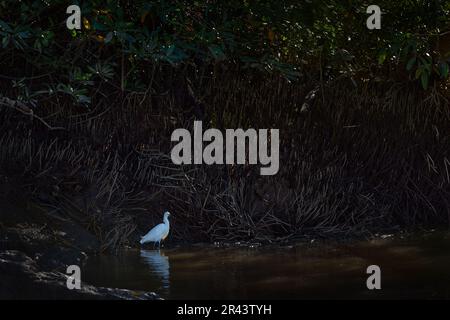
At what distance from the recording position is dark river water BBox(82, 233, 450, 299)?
7656 millimetres

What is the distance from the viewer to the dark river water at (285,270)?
766 cm

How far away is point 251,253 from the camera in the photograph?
381 inches

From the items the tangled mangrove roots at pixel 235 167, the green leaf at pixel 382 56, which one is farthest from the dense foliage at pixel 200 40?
the tangled mangrove roots at pixel 235 167

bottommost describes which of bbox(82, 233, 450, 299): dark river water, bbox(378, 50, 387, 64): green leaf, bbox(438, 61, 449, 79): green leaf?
bbox(82, 233, 450, 299): dark river water

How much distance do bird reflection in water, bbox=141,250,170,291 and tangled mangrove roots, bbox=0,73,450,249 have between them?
446mm

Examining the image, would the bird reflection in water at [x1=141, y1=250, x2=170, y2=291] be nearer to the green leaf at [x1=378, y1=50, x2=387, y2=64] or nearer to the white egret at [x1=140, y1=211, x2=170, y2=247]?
the white egret at [x1=140, y1=211, x2=170, y2=247]

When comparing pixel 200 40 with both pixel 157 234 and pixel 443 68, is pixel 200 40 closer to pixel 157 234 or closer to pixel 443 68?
pixel 157 234

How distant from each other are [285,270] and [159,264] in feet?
3.81

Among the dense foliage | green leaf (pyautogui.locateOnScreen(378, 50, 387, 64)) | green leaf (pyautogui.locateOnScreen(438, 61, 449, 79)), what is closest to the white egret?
the dense foliage

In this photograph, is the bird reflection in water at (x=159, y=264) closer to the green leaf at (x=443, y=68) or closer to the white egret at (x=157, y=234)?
the white egret at (x=157, y=234)

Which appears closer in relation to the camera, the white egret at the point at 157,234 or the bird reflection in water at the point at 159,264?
the bird reflection in water at the point at 159,264

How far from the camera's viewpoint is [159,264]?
8.95m
